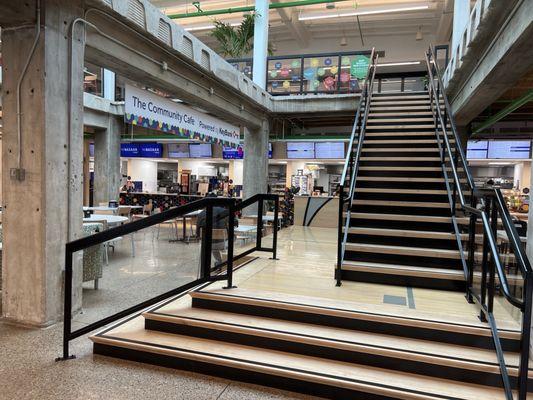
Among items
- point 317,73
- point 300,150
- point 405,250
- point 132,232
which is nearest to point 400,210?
point 405,250

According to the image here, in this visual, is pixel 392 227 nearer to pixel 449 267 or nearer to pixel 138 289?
pixel 449 267

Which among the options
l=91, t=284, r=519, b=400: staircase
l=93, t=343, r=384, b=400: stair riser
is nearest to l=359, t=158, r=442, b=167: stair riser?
l=91, t=284, r=519, b=400: staircase

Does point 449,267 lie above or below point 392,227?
below

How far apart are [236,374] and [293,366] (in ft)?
1.34

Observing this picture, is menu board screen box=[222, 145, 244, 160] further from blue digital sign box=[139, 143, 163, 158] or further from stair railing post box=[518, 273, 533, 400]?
stair railing post box=[518, 273, 533, 400]

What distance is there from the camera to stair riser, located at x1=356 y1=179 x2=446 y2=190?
216 inches

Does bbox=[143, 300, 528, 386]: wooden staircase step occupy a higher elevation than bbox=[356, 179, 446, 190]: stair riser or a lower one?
lower

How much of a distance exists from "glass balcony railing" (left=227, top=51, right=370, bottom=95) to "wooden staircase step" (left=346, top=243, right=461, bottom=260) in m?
6.11

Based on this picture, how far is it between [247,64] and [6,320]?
871cm

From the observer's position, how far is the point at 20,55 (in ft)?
11.3

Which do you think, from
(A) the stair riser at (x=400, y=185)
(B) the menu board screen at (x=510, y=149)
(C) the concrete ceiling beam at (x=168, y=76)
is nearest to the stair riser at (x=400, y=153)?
(A) the stair riser at (x=400, y=185)

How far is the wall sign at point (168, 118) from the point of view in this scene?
19.0 ft

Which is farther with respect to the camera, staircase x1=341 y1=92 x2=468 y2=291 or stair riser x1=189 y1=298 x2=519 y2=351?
staircase x1=341 y1=92 x2=468 y2=291

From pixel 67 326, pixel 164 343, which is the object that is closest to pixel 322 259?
pixel 164 343
